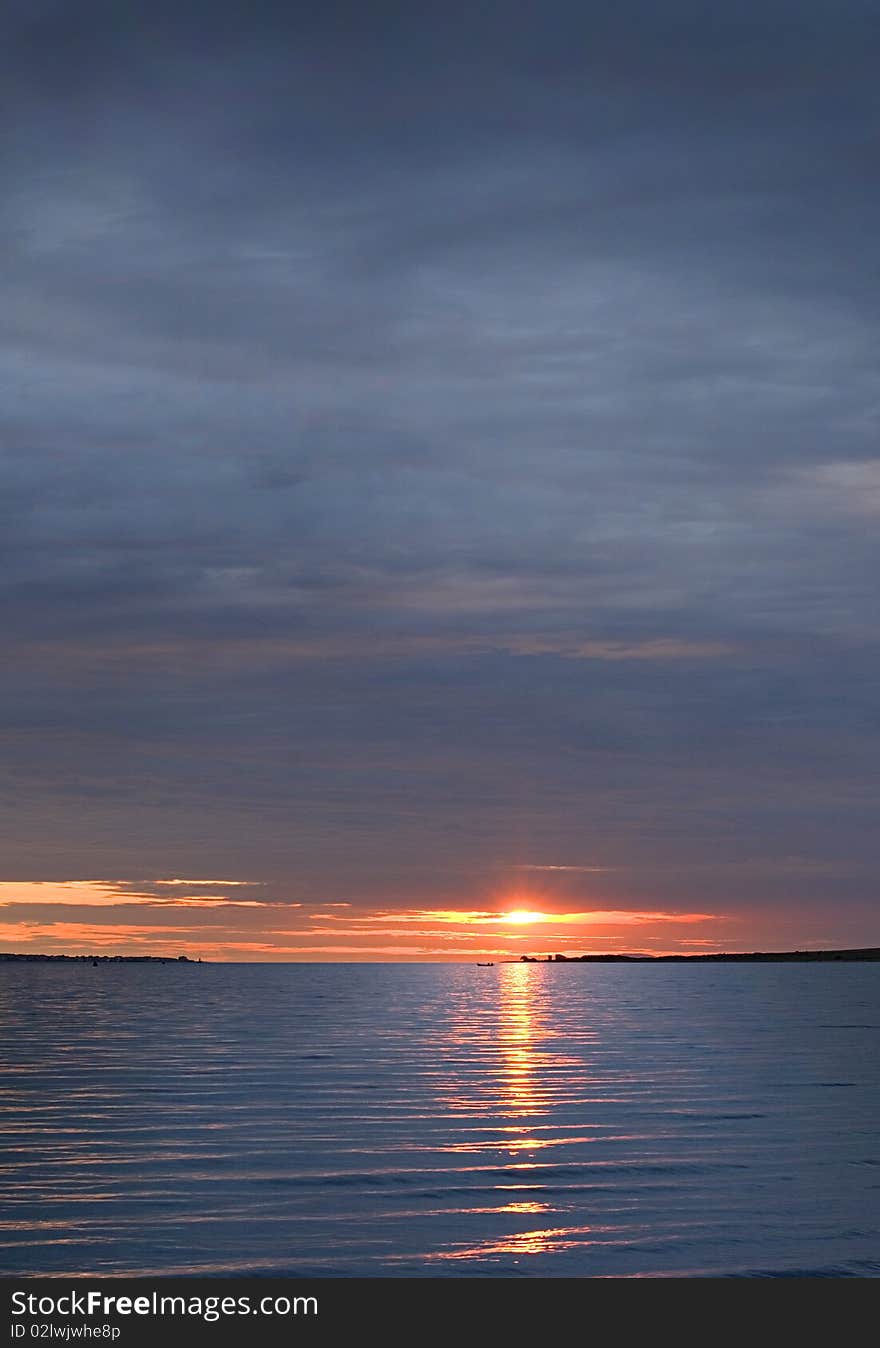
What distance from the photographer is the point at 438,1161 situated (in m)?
39.2

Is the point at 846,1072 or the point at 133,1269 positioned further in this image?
the point at 846,1072

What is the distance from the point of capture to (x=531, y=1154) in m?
40.4

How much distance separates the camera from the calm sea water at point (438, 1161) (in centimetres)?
2794

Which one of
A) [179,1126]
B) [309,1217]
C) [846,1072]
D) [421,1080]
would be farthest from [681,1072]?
[309,1217]

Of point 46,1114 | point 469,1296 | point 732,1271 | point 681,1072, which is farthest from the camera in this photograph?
point 681,1072

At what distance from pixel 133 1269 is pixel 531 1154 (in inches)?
663

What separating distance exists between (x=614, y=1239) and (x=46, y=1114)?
27381 mm

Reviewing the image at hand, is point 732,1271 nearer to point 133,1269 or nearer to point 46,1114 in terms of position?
point 133,1269

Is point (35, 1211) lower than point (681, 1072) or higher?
lower

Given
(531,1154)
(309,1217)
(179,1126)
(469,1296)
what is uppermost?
(179,1126)

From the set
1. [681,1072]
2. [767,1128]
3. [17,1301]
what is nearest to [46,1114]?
[767,1128]

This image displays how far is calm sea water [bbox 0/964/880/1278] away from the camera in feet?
91.7

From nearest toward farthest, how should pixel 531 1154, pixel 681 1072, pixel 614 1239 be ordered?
pixel 614 1239 → pixel 531 1154 → pixel 681 1072

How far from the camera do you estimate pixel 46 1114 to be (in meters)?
A: 49.8
